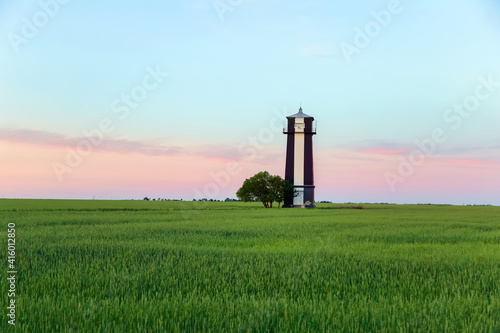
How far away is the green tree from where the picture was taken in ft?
207

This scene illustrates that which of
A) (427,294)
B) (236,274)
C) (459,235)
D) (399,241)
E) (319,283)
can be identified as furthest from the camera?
(459,235)

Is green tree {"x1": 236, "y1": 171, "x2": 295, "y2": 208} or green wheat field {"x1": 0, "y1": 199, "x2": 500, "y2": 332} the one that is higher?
green tree {"x1": 236, "y1": 171, "x2": 295, "y2": 208}

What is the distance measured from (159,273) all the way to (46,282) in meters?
2.17

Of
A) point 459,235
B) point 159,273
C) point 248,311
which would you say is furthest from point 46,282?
point 459,235

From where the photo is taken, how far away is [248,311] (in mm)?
6258

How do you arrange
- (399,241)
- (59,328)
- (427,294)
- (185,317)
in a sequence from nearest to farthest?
(59,328) < (185,317) < (427,294) < (399,241)

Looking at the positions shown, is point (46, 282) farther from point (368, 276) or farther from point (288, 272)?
point (368, 276)

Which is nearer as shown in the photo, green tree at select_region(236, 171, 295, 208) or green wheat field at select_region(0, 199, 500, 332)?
green wheat field at select_region(0, 199, 500, 332)

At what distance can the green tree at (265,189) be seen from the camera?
63.2 meters

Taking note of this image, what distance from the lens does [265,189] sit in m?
65.2

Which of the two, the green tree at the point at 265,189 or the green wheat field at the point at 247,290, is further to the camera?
the green tree at the point at 265,189

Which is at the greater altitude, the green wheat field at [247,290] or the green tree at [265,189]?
the green tree at [265,189]

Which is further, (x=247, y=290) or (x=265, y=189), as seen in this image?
(x=265, y=189)

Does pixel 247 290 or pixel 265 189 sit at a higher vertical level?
pixel 265 189
